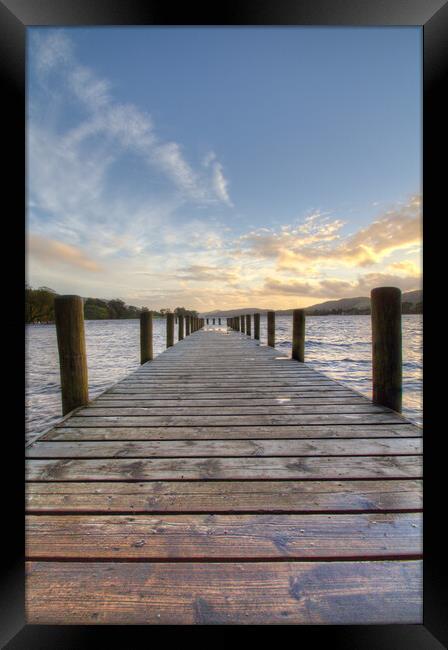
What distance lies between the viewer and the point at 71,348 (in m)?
3.07

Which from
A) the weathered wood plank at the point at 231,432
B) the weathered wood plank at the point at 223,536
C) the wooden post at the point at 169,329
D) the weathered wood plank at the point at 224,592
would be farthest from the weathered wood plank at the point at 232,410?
the wooden post at the point at 169,329

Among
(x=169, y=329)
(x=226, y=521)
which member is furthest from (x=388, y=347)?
(x=169, y=329)

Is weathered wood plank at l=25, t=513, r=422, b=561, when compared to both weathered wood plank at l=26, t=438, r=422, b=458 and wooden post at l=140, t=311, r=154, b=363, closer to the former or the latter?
weathered wood plank at l=26, t=438, r=422, b=458

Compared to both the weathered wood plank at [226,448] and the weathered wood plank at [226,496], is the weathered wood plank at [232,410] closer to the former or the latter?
the weathered wood plank at [226,448]

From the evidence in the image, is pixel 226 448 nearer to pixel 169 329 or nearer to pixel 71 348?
pixel 71 348

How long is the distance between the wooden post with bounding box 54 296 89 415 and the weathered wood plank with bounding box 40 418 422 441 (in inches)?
20.0

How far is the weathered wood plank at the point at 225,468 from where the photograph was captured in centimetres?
179
